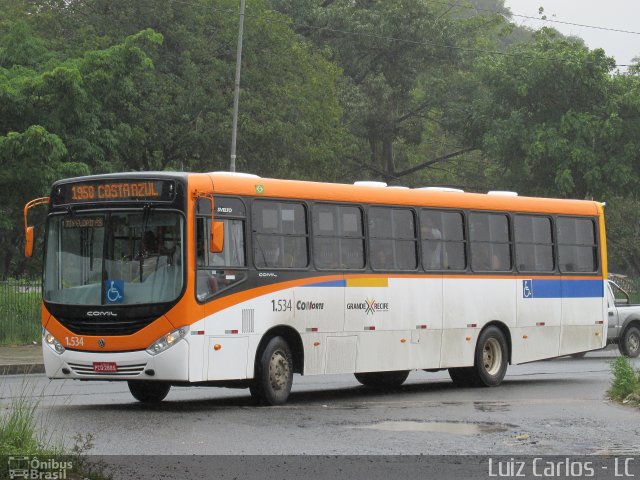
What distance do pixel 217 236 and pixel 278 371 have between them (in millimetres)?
2322

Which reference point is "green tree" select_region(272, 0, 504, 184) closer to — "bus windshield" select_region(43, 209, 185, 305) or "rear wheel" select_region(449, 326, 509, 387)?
"rear wheel" select_region(449, 326, 509, 387)

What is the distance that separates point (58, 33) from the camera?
146ft

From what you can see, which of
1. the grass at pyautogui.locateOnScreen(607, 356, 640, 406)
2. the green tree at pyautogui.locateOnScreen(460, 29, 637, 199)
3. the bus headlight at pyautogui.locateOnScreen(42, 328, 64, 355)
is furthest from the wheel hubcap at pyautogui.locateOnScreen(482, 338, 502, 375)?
the green tree at pyautogui.locateOnScreen(460, 29, 637, 199)

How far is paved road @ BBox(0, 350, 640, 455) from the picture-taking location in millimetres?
12188

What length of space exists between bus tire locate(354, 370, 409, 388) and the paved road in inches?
7.5

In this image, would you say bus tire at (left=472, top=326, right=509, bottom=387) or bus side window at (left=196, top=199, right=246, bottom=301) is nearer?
bus side window at (left=196, top=199, right=246, bottom=301)

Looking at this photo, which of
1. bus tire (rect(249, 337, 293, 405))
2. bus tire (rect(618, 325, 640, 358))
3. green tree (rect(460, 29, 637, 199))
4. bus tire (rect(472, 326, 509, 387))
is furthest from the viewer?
green tree (rect(460, 29, 637, 199))

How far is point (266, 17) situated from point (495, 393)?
28.6 m

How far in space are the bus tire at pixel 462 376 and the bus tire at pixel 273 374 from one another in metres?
4.70

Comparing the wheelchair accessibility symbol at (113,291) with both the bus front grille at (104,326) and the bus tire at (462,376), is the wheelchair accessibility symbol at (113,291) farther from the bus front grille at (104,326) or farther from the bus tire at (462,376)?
the bus tire at (462,376)

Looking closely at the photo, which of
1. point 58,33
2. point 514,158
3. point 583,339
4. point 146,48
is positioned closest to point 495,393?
point 583,339

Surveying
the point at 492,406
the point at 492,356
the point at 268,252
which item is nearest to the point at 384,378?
the point at 492,356

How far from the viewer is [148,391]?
1694cm

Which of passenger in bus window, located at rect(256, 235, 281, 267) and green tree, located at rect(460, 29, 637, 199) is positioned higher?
green tree, located at rect(460, 29, 637, 199)
